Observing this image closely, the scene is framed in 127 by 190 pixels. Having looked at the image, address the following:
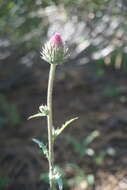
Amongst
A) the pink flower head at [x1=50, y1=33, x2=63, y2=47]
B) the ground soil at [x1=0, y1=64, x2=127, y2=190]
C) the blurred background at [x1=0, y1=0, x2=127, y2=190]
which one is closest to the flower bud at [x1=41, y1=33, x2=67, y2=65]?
the pink flower head at [x1=50, y1=33, x2=63, y2=47]

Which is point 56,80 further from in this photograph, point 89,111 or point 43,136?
point 43,136

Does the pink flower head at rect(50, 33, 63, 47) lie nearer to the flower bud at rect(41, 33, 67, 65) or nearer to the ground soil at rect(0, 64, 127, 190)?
the flower bud at rect(41, 33, 67, 65)

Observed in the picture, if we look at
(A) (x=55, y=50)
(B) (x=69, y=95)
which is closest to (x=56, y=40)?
(A) (x=55, y=50)

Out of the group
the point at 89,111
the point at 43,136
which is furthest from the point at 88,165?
the point at 89,111

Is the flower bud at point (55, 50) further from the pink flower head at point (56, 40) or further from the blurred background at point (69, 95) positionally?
the blurred background at point (69, 95)

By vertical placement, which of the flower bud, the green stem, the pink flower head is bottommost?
the green stem

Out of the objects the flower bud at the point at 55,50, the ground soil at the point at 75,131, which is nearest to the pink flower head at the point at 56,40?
the flower bud at the point at 55,50

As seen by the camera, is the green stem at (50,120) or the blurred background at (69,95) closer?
the green stem at (50,120)

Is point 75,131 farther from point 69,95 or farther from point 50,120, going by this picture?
point 50,120
